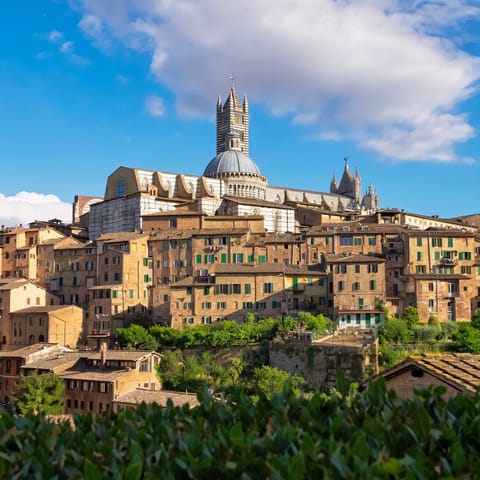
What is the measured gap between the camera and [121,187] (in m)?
87.5

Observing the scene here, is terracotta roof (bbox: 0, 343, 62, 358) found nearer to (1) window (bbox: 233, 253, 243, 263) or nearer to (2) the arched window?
(1) window (bbox: 233, 253, 243, 263)

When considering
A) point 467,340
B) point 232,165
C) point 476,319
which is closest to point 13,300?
point 467,340

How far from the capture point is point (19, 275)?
243 ft

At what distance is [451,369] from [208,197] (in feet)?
237

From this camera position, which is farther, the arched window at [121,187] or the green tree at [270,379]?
the arched window at [121,187]

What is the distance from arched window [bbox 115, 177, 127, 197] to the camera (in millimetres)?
86938

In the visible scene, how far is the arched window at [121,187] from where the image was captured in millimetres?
86938

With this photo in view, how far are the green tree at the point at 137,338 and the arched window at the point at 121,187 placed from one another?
3097 cm

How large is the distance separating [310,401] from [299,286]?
163 ft

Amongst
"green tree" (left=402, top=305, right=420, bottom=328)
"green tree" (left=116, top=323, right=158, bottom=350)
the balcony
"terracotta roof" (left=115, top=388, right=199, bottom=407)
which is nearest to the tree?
"terracotta roof" (left=115, top=388, right=199, bottom=407)

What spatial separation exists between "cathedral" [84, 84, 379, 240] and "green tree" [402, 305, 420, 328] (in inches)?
1003

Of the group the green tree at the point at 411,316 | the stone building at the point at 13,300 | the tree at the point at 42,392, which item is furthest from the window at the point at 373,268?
the stone building at the point at 13,300

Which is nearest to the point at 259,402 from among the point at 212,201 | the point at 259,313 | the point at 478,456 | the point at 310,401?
the point at 310,401

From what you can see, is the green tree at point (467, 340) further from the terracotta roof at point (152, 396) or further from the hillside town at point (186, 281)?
the terracotta roof at point (152, 396)
